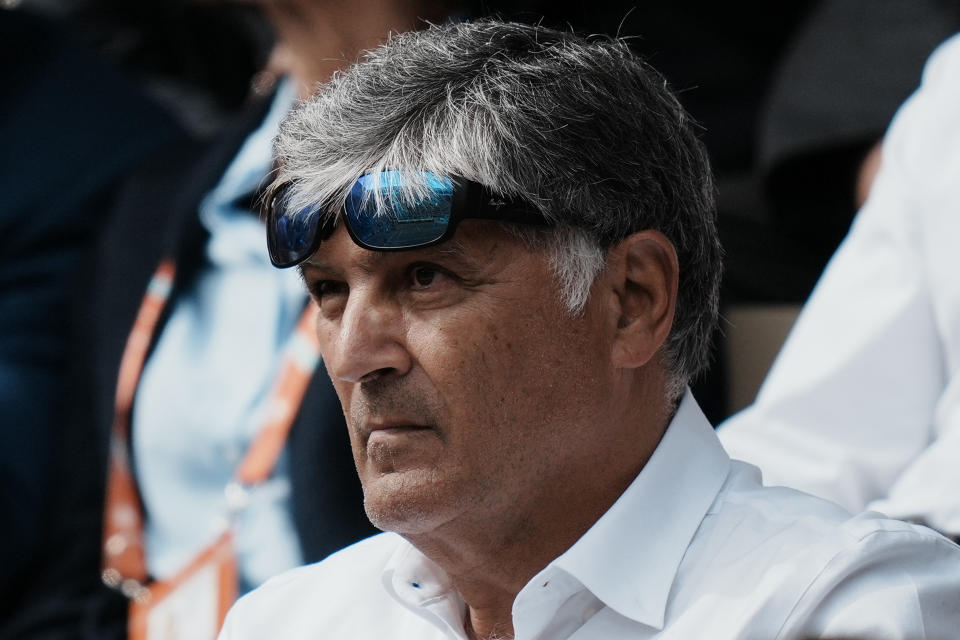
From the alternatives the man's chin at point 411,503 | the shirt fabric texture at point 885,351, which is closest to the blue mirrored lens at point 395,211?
the man's chin at point 411,503

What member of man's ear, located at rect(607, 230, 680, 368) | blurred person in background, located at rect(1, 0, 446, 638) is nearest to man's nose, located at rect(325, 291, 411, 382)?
man's ear, located at rect(607, 230, 680, 368)

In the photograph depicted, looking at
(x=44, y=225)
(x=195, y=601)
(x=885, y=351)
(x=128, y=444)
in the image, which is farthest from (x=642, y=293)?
(x=44, y=225)

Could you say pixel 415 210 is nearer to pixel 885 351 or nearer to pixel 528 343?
pixel 528 343

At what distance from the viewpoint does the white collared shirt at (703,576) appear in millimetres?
1492

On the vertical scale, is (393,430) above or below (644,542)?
above

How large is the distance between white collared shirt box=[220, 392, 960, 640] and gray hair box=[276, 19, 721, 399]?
18cm

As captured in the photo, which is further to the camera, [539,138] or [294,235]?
[294,235]

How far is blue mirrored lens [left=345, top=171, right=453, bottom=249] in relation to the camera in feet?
5.32

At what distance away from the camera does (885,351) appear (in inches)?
90.7

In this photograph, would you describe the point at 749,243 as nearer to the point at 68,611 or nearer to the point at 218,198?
the point at 218,198

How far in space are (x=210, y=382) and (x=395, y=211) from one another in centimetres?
155

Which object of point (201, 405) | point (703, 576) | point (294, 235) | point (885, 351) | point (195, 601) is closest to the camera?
point (703, 576)

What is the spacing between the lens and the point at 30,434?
3.38 metres

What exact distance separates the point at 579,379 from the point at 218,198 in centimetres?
176
